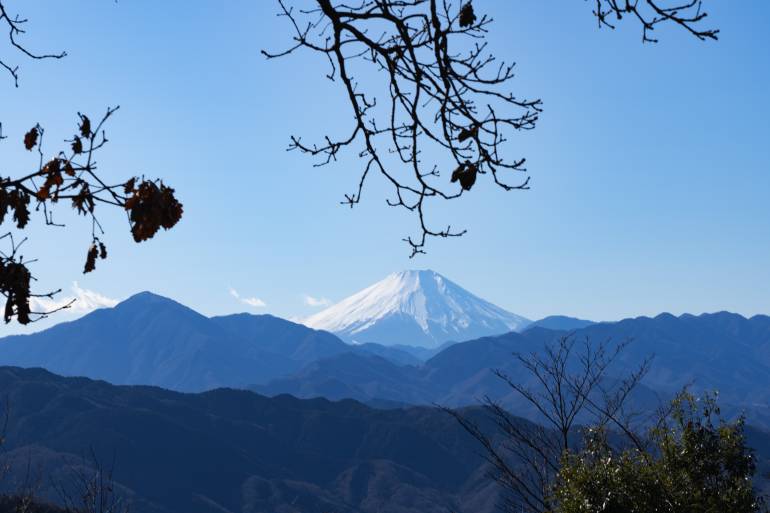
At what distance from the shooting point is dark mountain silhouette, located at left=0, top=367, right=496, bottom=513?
95812 mm

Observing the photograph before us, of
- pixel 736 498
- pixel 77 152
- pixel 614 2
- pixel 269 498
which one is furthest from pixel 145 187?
pixel 269 498

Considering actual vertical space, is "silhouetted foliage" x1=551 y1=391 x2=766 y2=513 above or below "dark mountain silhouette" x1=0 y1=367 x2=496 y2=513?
above

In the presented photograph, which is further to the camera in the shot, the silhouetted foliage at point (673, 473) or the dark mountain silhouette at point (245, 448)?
the dark mountain silhouette at point (245, 448)

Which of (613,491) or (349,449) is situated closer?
(613,491)

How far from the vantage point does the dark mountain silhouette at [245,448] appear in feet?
314

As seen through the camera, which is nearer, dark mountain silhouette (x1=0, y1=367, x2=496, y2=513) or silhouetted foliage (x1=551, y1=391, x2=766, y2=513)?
silhouetted foliage (x1=551, y1=391, x2=766, y2=513)

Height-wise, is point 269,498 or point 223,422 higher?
point 223,422

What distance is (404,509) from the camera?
101 meters

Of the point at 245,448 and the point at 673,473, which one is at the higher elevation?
the point at 673,473

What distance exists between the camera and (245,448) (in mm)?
115375

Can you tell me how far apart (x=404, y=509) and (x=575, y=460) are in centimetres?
9495

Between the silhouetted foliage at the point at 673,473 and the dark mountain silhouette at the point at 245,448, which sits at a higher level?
the silhouetted foliage at the point at 673,473

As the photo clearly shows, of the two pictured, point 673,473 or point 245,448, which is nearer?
point 673,473

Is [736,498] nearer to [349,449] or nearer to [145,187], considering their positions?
[145,187]
